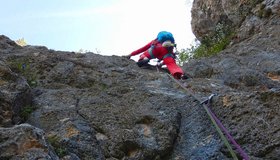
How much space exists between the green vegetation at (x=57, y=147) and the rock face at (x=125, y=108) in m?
0.01

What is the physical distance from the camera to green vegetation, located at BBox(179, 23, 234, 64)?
1210 centimetres

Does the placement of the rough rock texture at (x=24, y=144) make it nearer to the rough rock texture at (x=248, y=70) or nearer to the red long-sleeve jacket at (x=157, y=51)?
the rough rock texture at (x=248, y=70)

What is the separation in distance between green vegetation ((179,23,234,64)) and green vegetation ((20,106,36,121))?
22.3 feet

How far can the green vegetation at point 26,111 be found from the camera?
5.90 metres

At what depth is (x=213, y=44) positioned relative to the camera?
42.2ft

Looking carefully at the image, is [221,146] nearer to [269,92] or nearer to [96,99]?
[269,92]

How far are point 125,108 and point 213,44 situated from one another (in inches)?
281

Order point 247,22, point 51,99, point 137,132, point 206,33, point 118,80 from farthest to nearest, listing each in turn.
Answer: point 206,33, point 247,22, point 118,80, point 51,99, point 137,132

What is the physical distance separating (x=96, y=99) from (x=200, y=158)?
1.93 meters

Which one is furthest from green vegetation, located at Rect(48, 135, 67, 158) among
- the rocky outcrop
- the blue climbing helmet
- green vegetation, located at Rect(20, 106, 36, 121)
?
the rocky outcrop

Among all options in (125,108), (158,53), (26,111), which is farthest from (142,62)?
(26,111)

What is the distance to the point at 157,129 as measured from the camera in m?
5.82

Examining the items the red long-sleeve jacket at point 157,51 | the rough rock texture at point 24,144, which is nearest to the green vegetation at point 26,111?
the rough rock texture at point 24,144

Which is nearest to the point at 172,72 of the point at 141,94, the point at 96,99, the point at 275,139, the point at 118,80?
the point at 118,80
